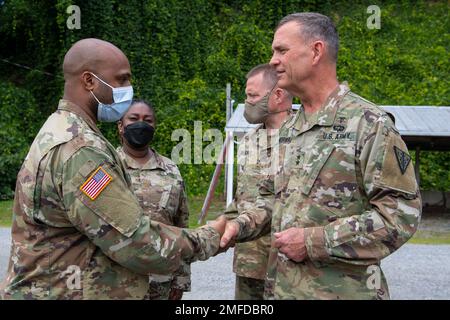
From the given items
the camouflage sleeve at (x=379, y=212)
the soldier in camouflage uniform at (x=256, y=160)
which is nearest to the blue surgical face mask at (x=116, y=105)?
the camouflage sleeve at (x=379, y=212)

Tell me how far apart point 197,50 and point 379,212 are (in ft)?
61.9

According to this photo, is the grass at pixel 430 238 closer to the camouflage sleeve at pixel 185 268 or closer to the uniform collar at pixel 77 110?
the camouflage sleeve at pixel 185 268

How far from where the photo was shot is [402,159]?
8.93 feet

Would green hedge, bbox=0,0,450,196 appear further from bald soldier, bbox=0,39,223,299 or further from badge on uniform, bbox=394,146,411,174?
badge on uniform, bbox=394,146,411,174

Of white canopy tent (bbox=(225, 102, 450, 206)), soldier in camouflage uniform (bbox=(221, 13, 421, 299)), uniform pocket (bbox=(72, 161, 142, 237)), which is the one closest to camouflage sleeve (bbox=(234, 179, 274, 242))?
soldier in camouflage uniform (bbox=(221, 13, 421, 299))

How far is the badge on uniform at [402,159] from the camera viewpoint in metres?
2.70

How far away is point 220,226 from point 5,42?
20765 mm

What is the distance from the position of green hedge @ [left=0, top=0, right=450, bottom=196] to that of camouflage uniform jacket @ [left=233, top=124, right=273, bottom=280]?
13.3 m

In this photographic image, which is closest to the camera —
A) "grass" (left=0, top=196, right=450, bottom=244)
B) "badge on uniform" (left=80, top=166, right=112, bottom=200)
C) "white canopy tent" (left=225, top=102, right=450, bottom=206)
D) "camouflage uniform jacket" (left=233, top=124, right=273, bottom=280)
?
"badge on uniform" (left=80, top=166, right=112, bottom=200)

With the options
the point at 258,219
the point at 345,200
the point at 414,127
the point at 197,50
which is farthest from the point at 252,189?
the point at 197,50

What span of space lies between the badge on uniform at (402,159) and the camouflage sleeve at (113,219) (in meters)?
1.09

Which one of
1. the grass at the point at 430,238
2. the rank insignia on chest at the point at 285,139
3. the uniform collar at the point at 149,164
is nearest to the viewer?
the rank insignia on chest at the point at 285,139

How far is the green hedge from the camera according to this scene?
18.4m

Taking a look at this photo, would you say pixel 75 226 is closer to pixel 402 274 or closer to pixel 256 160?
pixel 256 160
